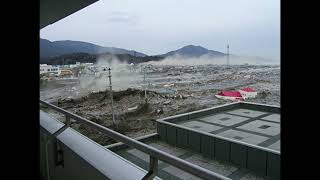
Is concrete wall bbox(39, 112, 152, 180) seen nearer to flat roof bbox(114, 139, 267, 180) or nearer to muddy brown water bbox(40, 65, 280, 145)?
flat roof bbox(114, 139, 267, 180)

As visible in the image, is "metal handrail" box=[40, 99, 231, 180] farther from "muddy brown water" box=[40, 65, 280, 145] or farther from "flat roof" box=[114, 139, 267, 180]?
"muddy brown water" box=[40, 65, 280, 145]

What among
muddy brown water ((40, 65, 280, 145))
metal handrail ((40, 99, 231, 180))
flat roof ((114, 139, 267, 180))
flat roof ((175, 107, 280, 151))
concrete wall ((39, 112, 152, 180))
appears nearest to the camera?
metal handrail ((40, 99, 231, 180))

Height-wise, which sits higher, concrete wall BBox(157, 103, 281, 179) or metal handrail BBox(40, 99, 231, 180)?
metal handrail BBox(40, 99, 231, 180)

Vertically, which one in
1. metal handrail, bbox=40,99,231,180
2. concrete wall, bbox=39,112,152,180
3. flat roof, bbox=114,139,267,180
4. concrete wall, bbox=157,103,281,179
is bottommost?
flat roof, bbox=114,139,267,180

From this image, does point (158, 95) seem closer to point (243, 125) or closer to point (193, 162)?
point (243, 125)

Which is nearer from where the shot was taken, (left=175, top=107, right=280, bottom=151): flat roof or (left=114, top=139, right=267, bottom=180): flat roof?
(left=114, top=139, right=267, bottom=180): flat roof

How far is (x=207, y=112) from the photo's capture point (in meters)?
10.3

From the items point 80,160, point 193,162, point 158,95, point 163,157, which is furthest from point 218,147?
point 158,95

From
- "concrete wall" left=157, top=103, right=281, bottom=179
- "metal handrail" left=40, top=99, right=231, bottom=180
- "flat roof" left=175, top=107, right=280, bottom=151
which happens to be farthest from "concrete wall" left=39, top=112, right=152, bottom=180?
"flat roof" left=175, top=107, right=280, bottom=151

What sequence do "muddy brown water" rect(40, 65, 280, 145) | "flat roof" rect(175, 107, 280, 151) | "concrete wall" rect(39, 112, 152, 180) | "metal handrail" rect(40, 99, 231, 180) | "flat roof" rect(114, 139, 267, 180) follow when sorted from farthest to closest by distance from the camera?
"muddy brown water" rect(40, 65, 280, 145), "flat roof" rect(175, 107, 280, 151), "flat roof" rect(114, 139, 267, 180), "concrete wall" rect(39, 112, 152, 180), "metal handrail" rect(40, 99, 231, 180)

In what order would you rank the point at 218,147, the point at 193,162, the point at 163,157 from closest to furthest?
the point at 163,157 → the point at 193,162 → the point at 218,147

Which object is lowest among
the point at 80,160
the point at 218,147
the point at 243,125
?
the point at 218,147

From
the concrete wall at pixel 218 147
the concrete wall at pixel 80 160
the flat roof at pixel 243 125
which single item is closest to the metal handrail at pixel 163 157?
the concrete wall at pixel 80 160
